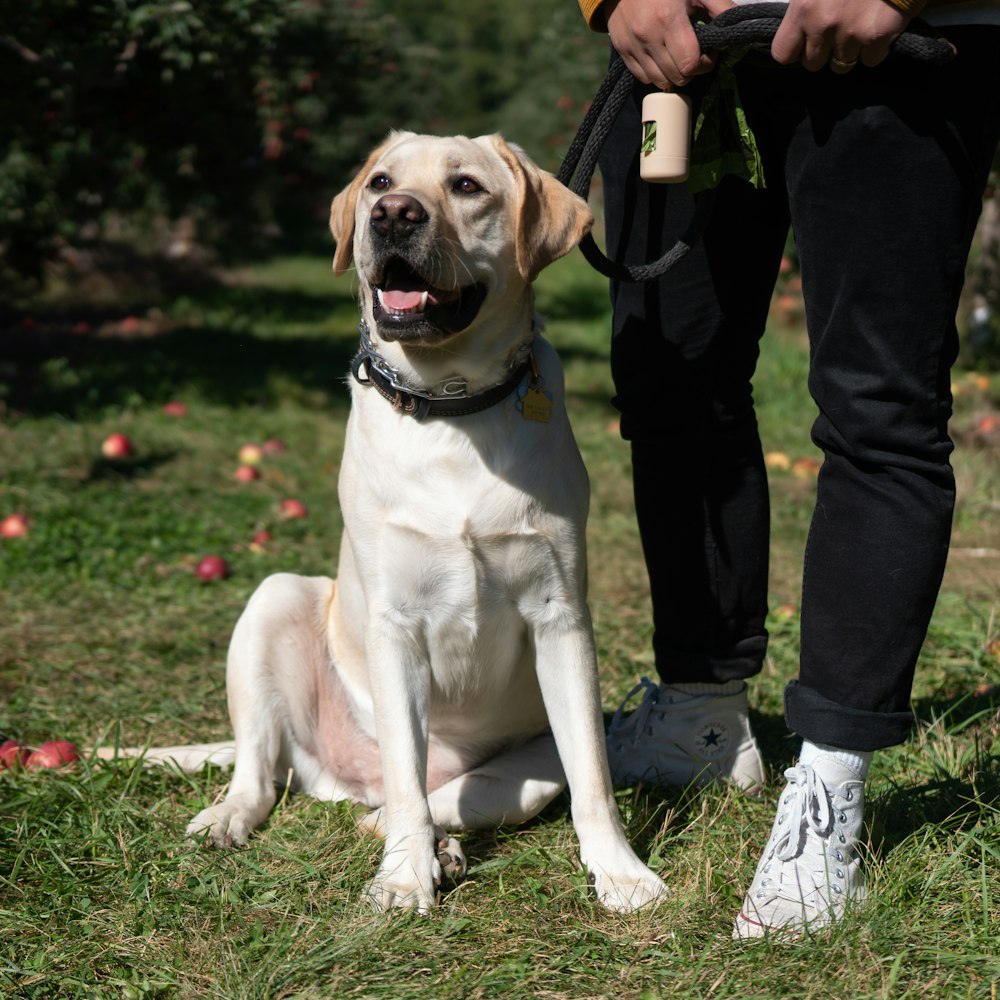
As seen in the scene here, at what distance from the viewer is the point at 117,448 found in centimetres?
596

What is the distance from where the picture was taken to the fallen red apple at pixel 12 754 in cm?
274

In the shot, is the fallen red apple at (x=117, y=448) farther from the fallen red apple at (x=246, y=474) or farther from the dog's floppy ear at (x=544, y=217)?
the dog's floppy ear at (x=544, y=217)

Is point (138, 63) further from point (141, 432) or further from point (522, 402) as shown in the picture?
point (522, 402)

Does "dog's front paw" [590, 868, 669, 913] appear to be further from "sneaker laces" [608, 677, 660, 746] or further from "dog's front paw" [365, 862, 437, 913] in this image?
"sneaker laces" [608, 677, 660, 746]

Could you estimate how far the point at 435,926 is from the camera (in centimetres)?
211

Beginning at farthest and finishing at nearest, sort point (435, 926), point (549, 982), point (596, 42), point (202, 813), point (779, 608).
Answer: point (596, 42) < point (779, 608) < point (202, 813) < point (435, 926) < point (549, 982)

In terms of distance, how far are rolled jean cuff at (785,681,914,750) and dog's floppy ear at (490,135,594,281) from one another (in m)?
1.03

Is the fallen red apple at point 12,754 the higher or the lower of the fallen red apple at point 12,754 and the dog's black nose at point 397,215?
the lower

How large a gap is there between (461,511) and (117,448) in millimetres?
4115

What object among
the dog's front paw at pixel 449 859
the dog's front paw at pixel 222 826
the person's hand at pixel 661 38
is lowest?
the dog's front paw at pixel 222 826

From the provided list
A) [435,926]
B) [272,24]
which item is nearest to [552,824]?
[435,926]

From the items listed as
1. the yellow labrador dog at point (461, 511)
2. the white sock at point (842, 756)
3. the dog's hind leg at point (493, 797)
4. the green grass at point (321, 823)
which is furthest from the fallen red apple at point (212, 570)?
the white sock at point (842, 756)

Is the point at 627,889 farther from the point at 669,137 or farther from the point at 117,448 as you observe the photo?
the point at 117,448

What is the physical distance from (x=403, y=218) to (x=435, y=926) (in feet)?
4.35
